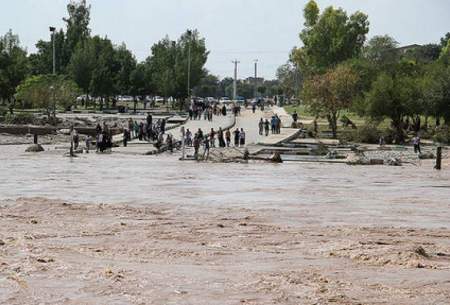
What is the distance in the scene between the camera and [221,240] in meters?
16.8

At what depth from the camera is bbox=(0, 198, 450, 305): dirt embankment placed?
1183cm

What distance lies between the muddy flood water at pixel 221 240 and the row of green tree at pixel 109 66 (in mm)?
57169

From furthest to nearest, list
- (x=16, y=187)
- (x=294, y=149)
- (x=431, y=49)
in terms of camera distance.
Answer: (x=431, y=49), (x=294, y=149), (x=16, y=187)

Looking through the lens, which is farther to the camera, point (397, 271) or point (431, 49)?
point (431, 49)

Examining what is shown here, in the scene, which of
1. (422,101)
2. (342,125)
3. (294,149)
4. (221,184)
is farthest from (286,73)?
(221,184)

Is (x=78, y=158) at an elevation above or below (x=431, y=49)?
below

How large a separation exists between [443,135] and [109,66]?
4749cm

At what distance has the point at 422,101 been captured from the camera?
2313 inches

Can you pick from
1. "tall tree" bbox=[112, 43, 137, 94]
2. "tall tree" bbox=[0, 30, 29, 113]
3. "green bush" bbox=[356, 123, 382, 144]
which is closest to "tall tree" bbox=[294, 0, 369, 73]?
"tall tree" bbox=[112, 43, 137, 94]

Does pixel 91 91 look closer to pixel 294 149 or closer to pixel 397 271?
pixel 294 149

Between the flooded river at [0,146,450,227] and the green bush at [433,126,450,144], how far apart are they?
1744 centimetres

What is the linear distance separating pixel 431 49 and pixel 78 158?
121851 mm

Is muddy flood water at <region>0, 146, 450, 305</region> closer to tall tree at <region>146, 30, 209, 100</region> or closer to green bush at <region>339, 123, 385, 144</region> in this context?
green bush at <region>339, 123, 385, 144</region>

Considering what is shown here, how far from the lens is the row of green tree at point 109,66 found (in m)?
90.1
